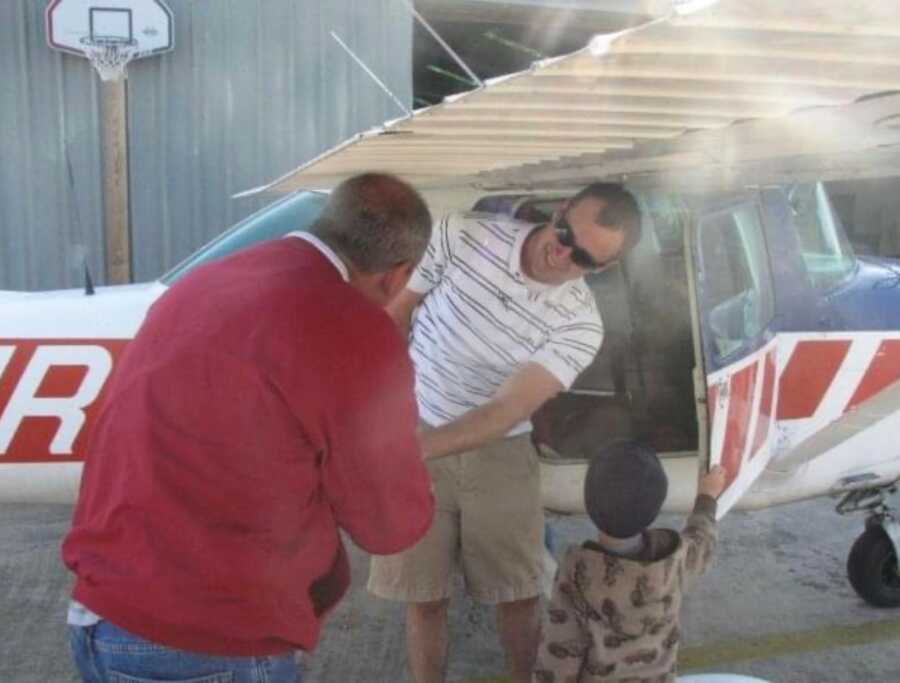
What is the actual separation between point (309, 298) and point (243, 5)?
7483 millimetres

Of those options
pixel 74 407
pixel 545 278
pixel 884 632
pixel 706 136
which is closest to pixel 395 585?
pixel 545 278

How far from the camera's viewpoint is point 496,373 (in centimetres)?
283

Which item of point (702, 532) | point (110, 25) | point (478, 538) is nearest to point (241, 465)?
point (702, 532)

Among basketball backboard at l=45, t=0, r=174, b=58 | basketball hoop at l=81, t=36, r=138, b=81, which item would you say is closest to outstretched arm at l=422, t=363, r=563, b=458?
basketball hoop at l=81, t=36, r=138, b=81

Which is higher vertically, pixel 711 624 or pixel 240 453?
pixel 240 453

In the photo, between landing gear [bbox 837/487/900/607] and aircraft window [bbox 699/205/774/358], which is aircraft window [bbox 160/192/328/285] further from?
landing gear [bbox 837/487/900/607]

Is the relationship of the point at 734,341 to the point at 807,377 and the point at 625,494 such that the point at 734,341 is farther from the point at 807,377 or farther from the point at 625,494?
the point at 625,494

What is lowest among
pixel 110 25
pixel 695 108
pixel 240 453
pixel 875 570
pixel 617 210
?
pixel 875 570

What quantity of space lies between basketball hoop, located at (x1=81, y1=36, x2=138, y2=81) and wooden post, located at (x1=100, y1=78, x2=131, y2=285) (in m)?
0.08

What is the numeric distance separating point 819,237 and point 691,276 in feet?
3.79

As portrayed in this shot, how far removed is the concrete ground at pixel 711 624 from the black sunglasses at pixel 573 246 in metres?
1.75

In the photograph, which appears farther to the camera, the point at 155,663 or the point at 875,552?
the point at 875,552

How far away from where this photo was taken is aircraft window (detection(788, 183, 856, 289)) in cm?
392

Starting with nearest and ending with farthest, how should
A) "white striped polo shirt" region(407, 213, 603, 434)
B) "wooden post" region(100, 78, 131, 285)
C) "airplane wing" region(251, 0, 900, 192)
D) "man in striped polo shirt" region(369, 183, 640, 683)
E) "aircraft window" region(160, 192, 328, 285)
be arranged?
1. "airplane wing" region(251, 0, 900, 192)
2. "man in striped polo shirt" region(369, 183, 640, 683)
3. "white striped polo shirt" region(407, 213, 603, 434)
4. "aircraft window" region(160, 192, 328, 285)
5. "wooden post" region(100, 78, 131, 285)
